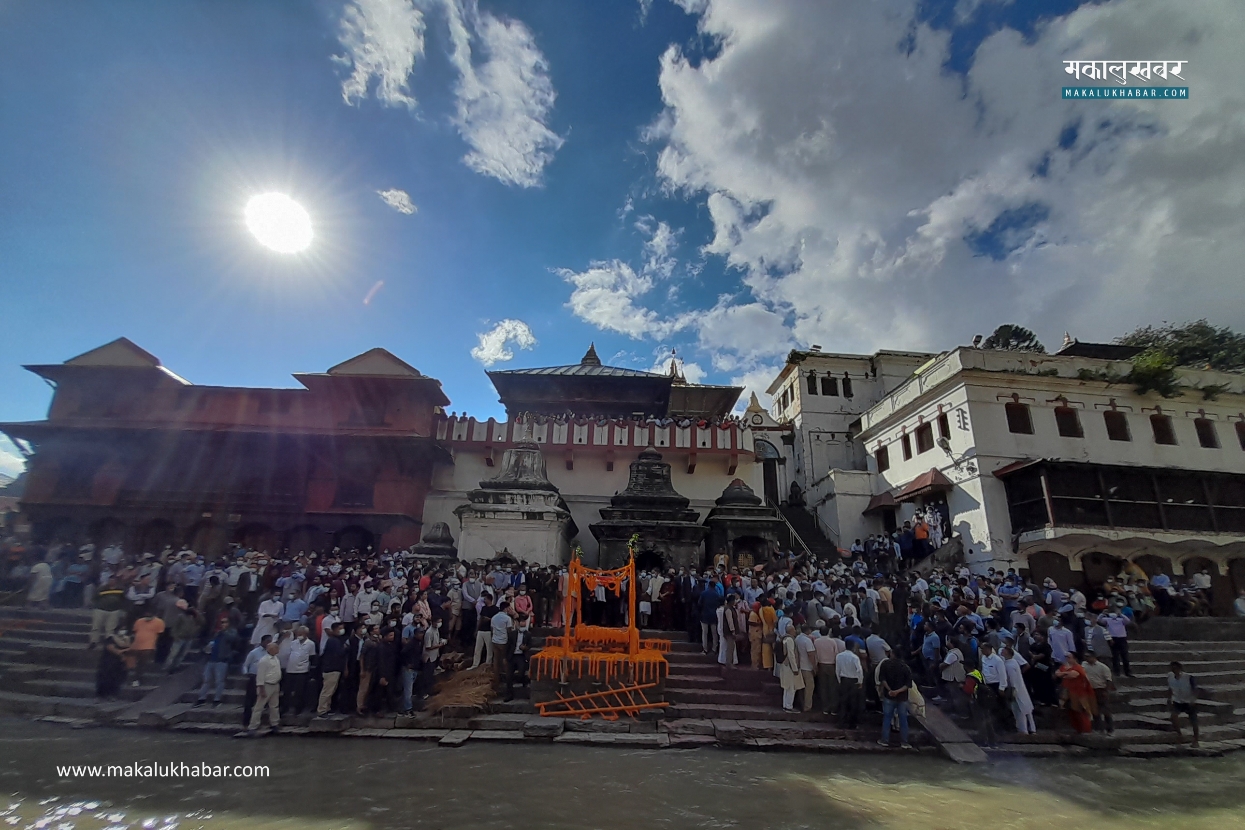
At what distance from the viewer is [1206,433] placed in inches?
872

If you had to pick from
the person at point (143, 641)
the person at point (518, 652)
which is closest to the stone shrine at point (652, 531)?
the person at point (518, 652)

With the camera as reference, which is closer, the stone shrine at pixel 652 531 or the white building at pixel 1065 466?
the stone shrine at pixel 652 531

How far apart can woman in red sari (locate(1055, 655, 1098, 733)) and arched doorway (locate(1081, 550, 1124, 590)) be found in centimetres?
1208

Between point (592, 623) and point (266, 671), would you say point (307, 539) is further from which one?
point (266, 671)

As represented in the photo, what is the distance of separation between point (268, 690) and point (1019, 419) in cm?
2416

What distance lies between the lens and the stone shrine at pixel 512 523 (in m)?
17.2

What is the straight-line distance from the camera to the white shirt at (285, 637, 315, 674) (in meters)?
9.16

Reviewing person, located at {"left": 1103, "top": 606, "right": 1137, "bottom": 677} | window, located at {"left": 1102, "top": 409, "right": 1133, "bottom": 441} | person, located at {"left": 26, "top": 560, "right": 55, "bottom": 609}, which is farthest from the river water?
window, located at {"left": 1102, "top": 409, "right": 1133, "bottom": 441}

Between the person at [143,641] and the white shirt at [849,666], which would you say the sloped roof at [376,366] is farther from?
the white shirt at [849,666]

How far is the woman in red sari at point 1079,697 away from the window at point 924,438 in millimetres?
15273

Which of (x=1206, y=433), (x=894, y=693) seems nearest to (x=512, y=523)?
(x=894, y=693)

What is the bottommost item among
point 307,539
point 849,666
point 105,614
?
point 849,666

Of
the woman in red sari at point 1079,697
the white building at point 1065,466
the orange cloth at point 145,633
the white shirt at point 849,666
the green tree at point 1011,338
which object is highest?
the green tree at point 1011,338

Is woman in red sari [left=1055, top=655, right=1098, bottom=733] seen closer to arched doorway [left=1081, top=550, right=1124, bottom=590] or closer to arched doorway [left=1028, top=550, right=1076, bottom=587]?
arched doorway [left=1028, top=550, right=1076, bottom=587]
